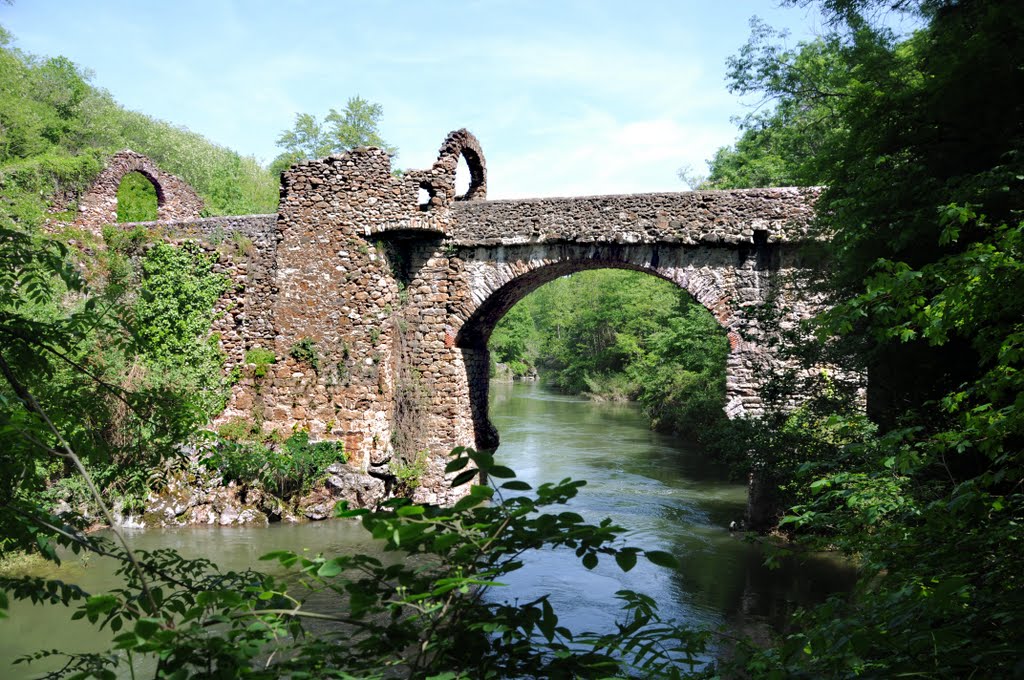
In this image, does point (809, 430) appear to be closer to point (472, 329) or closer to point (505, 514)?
point (472, 329)

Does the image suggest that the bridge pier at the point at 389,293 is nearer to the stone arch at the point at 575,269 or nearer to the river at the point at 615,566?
the stone arch at the point at 575,269

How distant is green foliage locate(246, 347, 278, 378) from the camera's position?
1062cm

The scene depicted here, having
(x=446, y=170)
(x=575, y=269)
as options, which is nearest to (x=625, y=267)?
(x=575, y=269)

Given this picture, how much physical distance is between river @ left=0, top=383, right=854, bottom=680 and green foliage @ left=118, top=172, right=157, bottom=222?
30.1 feet

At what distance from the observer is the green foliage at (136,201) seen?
16859 millimetres

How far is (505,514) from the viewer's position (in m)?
1.62

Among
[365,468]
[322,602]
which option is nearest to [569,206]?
[365,468]

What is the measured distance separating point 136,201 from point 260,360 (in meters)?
11.1

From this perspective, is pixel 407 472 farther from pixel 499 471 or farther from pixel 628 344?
pixel 628 344

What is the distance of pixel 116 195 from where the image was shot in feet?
42.4

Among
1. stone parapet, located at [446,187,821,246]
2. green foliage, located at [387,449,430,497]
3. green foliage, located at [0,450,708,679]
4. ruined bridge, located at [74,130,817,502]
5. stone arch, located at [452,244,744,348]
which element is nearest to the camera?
green foliage, located at [0,450,708,679]

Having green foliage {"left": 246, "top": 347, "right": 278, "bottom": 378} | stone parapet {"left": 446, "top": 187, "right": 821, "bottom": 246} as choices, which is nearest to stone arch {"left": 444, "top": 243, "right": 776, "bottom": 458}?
stone parapet {"left": 446, "top": 187, "right": 821, "bottom": 246}

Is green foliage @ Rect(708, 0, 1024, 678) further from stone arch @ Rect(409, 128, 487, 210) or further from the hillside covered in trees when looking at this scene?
stone arch @ Rect(409, 128, 487, 210)

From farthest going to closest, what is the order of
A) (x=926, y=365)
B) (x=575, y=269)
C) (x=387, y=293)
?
(x=387, y=293)
(x=575, y=269)
(x=926, y=365)
